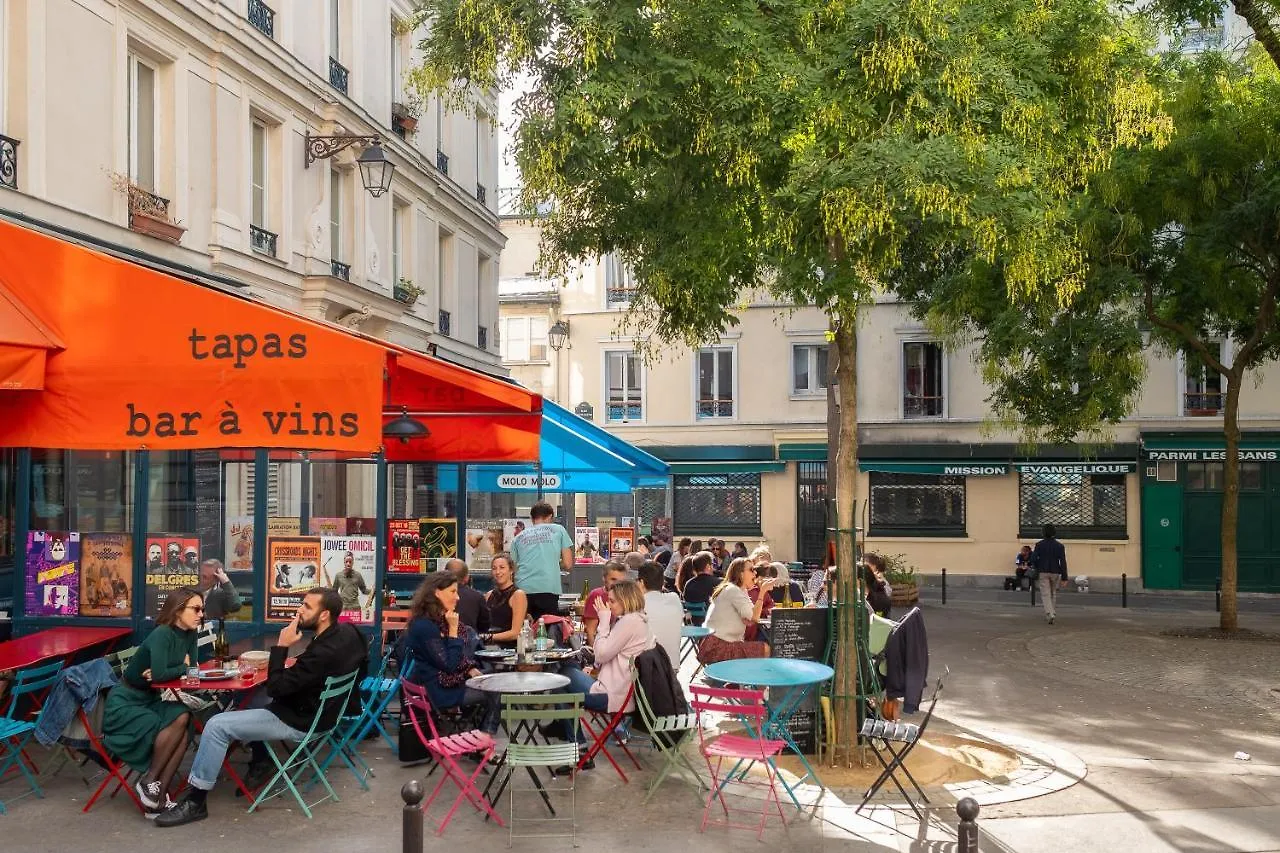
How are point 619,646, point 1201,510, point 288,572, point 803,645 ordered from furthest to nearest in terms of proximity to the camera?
point 1201,510 → point 288,572 → point 803,645 → point 619,646

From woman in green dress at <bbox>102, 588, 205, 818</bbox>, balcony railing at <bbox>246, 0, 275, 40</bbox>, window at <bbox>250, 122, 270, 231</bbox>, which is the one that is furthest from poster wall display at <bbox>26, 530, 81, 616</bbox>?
balcony railing at <bbox>246, 0, 275, 40</bbox>

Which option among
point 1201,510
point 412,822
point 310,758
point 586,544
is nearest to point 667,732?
point 310,758

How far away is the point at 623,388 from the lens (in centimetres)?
Answer: 3195

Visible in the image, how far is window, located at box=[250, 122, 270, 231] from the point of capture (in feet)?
53.2

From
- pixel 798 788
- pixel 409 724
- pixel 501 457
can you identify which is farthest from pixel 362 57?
pixel 798 788

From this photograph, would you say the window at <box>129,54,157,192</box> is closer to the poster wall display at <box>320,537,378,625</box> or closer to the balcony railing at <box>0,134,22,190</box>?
the balcony railing at <box>0,134,22,190</box>

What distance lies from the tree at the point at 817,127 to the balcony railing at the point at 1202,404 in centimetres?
1861

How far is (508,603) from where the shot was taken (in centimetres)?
1081

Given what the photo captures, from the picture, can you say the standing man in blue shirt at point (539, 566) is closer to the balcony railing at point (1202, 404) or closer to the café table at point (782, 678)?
the café table at point (782, 678)

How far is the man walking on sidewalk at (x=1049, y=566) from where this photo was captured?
64.3 feet

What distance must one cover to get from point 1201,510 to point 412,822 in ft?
82.6

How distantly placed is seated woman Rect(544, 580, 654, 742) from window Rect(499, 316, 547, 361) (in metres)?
27.0

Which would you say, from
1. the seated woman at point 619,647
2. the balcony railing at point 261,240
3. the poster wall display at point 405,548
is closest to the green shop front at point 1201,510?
the poster wall display at point 405,548

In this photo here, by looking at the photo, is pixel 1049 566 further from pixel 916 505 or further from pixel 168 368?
pixel 168 368
